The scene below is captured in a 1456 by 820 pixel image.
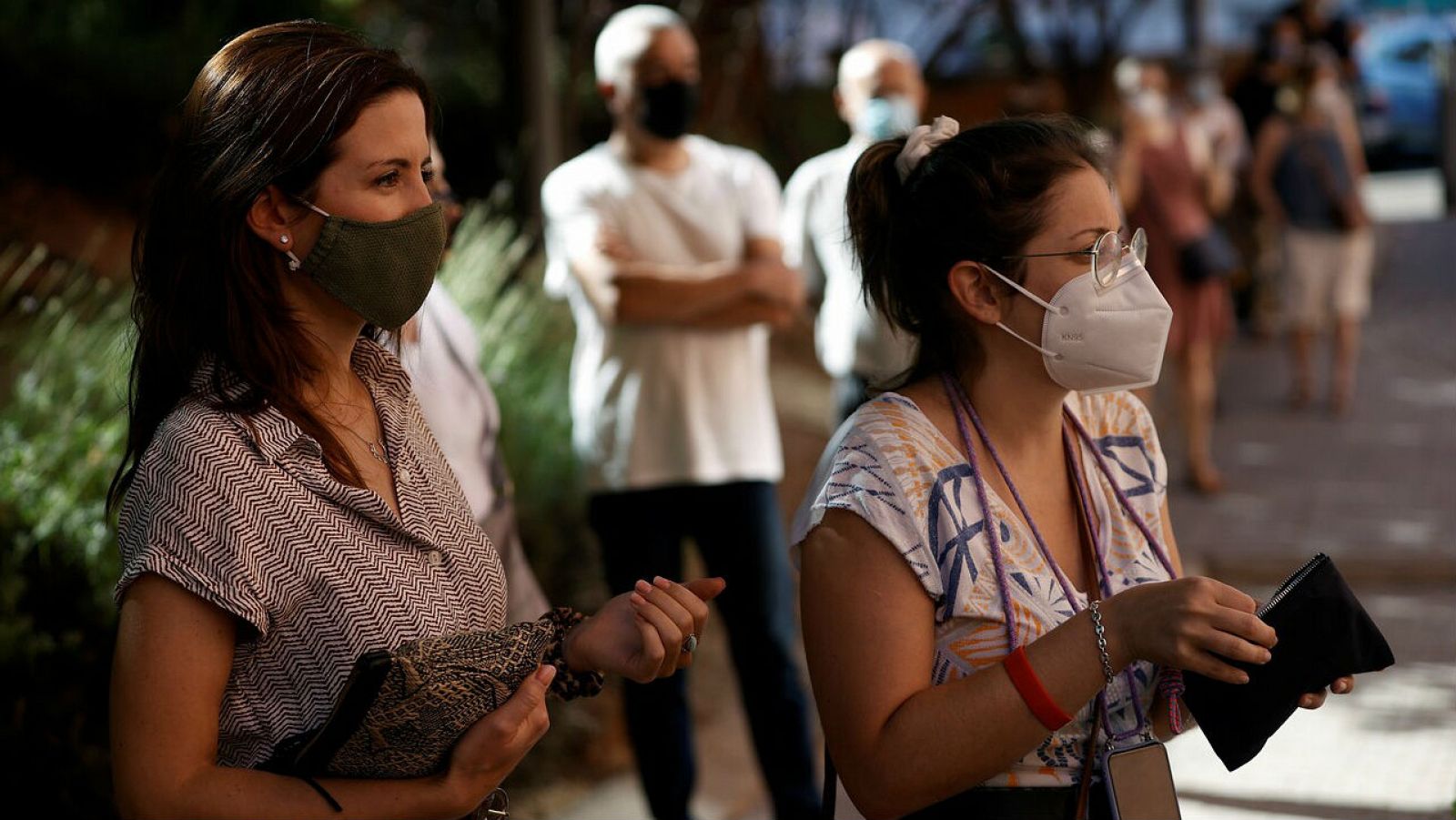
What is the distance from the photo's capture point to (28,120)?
983 cm

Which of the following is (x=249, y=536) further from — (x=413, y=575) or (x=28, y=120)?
(x=28, y=120)

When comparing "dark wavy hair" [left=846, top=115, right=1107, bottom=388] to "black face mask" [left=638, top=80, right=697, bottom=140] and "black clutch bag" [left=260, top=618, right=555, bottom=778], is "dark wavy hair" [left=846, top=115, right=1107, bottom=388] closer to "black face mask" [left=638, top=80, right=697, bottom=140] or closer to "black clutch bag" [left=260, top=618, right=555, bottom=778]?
"black clutch bag" [left=260, top=618, right=555, bottom=778]

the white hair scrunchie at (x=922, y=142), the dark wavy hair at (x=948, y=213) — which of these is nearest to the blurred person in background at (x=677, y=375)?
the dark wavy hair at (x=948, y=213)

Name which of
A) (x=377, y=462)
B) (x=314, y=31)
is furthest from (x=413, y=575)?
(x=314, y=31)

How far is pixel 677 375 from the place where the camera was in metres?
4.51

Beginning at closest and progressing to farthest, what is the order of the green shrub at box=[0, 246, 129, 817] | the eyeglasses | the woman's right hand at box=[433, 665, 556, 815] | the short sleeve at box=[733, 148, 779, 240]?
1. the woman's right hand at box=[433, 665, 556, 815]
2. the eyeglasses
3. the green shrub at box=[0, 246, 129, 817]
4. the short sleeve at box=[733, 148, 779, 240]

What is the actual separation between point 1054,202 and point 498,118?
29.0ft

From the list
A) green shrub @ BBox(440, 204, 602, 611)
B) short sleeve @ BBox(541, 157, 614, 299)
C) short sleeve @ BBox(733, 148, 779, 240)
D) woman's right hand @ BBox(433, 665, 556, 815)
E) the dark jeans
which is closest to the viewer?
woman's right hand @ BBox(433, 665, 556, 815)

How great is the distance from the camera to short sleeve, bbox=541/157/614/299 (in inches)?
180

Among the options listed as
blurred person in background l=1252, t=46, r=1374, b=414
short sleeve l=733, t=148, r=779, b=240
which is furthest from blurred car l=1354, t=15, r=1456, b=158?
short sleeve l=733, t=148, r=779, b=240

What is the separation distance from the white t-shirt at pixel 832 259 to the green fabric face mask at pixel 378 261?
2924 millimetres

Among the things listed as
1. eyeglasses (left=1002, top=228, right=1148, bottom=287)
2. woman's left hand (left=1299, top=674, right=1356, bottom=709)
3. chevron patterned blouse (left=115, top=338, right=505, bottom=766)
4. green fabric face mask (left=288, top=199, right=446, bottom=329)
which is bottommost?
woman's left hand (left=1299, top=674, right=1356, bottom=709)

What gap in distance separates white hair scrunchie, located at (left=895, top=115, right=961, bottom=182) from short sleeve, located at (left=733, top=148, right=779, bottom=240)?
79.0 inches

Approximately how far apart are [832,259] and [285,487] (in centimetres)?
356
